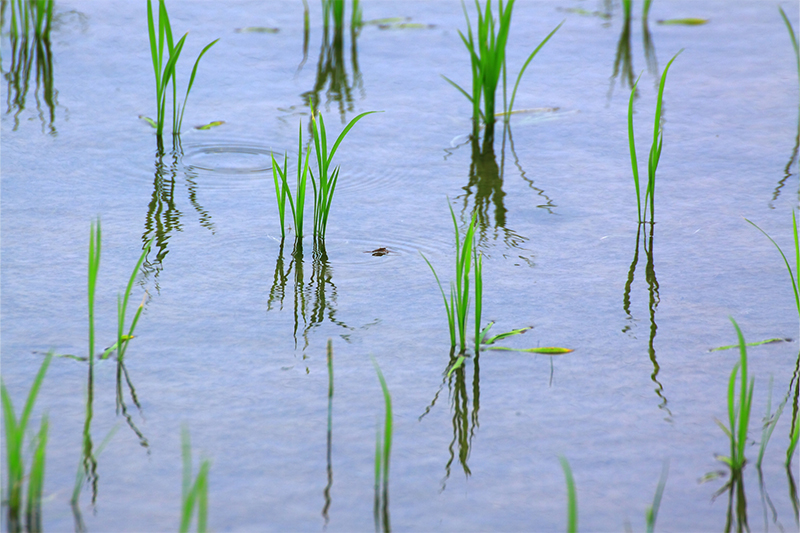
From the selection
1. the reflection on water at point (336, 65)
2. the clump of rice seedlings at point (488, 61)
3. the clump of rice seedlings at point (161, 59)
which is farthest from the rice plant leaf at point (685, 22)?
the clump of rice seedlings at point (161, 59)

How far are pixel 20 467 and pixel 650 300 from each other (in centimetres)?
177

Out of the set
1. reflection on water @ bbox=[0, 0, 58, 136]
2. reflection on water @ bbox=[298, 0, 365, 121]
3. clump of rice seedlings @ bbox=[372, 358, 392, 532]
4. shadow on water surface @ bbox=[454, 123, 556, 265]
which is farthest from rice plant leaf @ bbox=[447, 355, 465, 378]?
reflection on water @ bbox=[0, 0, 58, 136]

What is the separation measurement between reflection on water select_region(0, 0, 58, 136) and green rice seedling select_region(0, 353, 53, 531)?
2.33 meters

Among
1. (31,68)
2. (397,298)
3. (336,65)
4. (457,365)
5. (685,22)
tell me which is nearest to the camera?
(457,365)

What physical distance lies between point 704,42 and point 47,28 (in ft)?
12.9

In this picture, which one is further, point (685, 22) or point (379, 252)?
point (685, 22)

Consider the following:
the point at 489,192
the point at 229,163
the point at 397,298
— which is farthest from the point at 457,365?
the point at 229,163

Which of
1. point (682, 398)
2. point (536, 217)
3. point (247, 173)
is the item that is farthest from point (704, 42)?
point (682, 398)

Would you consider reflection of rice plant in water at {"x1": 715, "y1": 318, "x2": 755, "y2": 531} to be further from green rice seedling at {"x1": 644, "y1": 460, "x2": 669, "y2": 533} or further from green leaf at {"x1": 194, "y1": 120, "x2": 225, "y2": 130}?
green leaf at {"x1": 194, "y1": 120, "x2": 225, "y2": 130}

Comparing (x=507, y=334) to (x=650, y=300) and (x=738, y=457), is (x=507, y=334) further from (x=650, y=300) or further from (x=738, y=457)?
(x=738, y=457)

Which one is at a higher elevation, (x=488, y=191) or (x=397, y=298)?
(x=488, y=191)

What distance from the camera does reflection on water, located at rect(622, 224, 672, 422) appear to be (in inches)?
81.5

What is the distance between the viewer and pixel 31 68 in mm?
4402

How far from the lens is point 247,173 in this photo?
3.31 meters
